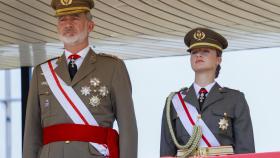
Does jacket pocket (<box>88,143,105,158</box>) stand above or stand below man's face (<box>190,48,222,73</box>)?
below

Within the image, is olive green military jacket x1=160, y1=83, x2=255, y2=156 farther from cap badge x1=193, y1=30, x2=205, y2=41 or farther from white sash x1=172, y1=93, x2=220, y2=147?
cap badge x1=193, y1=30, x2=205, y2=41

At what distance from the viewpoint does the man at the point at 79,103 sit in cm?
567

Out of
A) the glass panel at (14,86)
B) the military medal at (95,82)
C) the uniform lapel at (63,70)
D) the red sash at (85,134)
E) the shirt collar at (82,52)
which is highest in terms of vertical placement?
the glass panel at (14,86)

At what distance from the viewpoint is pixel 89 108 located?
575 cm

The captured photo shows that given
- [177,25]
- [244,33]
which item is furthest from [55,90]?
[244,33]

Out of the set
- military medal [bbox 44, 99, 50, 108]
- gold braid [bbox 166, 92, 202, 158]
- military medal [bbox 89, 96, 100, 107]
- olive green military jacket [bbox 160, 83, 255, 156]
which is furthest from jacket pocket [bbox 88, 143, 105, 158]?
olive green military jacket [bbox 160, 83, 255, 156]

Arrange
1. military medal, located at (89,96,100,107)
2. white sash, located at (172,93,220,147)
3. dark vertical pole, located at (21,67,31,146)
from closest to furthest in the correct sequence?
1. military medal, located at (89,96,100,107)
2. white sash, located at (172,93,220,147)
3. dark vertical pole, located at (21,67,31,146)

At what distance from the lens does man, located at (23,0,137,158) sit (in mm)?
5668

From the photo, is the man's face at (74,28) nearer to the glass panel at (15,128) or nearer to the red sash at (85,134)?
the red sash at (85,134)

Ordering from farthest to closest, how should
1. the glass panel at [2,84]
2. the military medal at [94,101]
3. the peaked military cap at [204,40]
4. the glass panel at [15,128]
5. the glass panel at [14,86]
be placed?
the glass panel at [2,84] < the glass panel at [14,86] < the glass panel at [15,128] < the peaked military cap at [204,40] < the military medal at [94,101]

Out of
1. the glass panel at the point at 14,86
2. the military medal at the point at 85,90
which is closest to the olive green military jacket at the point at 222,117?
the military medal at the point at 85,90

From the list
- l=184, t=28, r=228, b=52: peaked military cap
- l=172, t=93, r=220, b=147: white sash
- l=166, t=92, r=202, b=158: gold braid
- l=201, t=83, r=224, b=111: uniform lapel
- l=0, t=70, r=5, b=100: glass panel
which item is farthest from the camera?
l=0, t=70, r=5, b=100: glass panel

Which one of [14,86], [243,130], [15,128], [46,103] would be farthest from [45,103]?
[14,86]

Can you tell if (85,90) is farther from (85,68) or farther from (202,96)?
(202,96)
